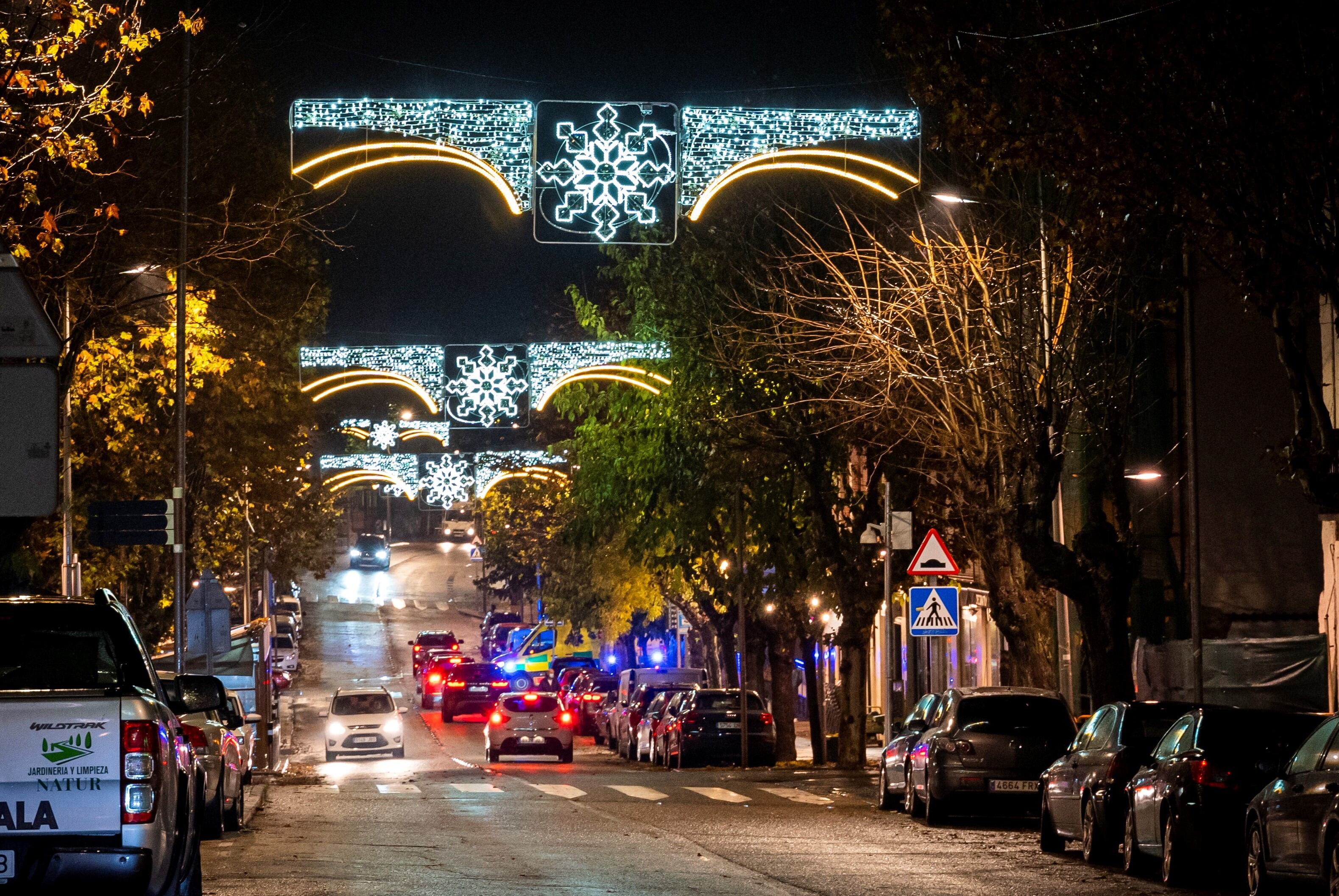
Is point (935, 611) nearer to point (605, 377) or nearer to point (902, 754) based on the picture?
point (902, 754)

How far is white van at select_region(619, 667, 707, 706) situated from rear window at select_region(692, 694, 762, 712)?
8.26 meters

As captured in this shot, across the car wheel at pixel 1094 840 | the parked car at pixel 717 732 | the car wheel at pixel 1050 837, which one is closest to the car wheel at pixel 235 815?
the car wheel at pixel 1050 837

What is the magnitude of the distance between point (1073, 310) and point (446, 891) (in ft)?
39.8

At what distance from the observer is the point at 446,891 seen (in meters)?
12.8

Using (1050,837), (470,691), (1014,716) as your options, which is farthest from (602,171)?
(470,691)

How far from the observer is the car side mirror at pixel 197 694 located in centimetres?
1045

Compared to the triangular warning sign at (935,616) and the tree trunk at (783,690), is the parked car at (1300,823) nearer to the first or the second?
the triangular warning sign at (935,616)

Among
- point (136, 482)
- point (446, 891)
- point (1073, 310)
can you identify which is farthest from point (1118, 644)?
point (136, 482)

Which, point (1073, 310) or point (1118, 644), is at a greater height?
point (1073, 310)

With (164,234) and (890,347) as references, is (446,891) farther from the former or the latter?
(164,234)

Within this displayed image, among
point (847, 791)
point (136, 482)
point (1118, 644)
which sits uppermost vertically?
point (136, 482)

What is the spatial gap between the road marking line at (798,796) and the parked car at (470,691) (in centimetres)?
2779

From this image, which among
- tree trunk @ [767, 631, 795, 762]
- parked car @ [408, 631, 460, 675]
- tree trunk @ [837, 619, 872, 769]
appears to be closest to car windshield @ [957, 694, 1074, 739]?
tree trunk @ [837, 619, 872, 769]

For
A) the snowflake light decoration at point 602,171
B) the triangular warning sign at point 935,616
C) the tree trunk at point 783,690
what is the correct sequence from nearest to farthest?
the snowflake light decoration at point 602,171, the triangular warning sign at point 935,616, the tree trunk at point 783,690
